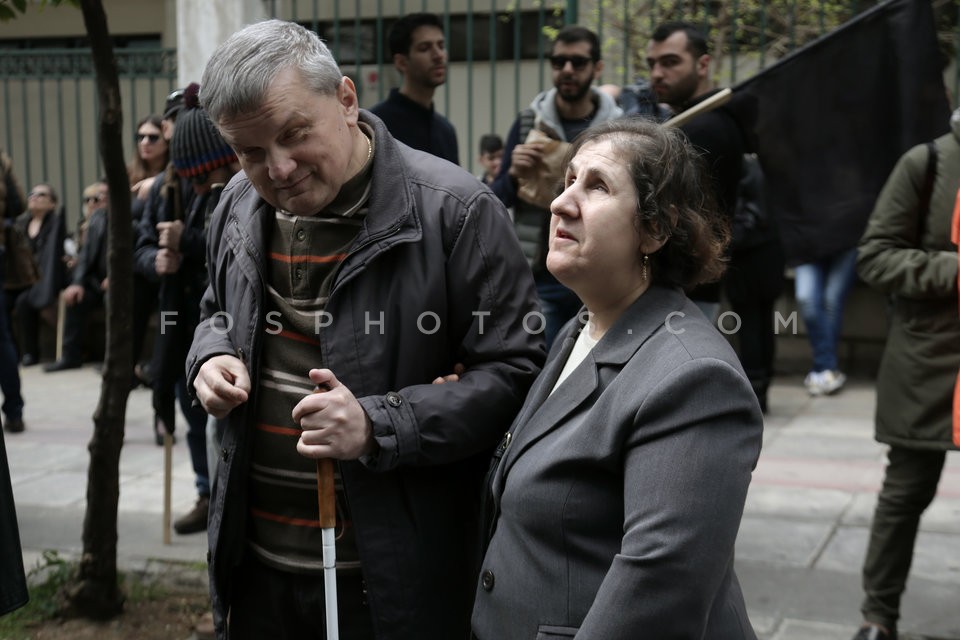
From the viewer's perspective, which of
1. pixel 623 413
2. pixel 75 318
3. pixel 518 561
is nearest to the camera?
pixel 623 413

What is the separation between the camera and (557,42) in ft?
18.0

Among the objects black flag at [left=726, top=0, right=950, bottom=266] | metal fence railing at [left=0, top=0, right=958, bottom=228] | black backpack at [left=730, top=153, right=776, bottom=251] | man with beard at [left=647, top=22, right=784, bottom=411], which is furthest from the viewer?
metal fence railing at [left=0, top=0, right=958, bottom=228]

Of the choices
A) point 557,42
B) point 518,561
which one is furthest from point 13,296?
Result: point 518,561

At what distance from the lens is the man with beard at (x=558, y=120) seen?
522cm

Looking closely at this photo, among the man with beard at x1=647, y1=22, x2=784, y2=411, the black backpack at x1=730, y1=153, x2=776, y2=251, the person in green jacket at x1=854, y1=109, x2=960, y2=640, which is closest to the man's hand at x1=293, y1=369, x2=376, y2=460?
the man with beard at x1=647, y1=22, x2=784, y2=411

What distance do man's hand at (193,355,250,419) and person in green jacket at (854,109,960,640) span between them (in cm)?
244

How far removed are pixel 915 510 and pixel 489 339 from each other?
2.26 metres

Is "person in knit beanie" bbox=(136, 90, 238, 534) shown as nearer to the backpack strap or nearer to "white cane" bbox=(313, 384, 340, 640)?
"white cane" bbox=(313, 384, 340, 640)

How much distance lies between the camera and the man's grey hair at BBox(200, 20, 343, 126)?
2.28 m

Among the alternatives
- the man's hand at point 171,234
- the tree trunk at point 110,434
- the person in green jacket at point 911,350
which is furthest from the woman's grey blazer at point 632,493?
the man's hand at point 171,234

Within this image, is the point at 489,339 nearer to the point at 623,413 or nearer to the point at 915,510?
the point at 623,413

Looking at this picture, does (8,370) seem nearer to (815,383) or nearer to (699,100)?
(699,100)

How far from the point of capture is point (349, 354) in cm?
243

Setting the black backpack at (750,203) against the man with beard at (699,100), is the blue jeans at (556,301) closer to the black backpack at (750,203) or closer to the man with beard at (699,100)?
the man with beard at (699,100)
